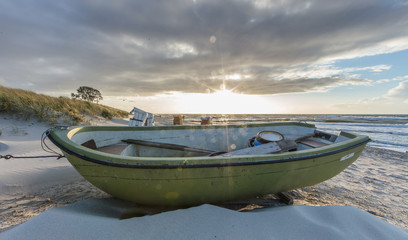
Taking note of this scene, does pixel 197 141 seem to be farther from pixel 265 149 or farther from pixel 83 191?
pixel 83 191

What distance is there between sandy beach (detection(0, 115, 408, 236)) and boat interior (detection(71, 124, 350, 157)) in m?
1.00

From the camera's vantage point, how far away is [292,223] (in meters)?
2.30

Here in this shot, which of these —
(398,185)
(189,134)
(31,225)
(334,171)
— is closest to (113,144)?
(189,134)

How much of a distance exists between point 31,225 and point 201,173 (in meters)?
2.08

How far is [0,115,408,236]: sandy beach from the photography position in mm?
2800

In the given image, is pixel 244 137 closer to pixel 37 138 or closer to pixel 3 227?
pixel 3 227

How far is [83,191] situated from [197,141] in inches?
113

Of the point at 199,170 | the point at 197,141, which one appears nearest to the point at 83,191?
the point at 199,170

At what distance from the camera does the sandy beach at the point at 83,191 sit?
2.80 m

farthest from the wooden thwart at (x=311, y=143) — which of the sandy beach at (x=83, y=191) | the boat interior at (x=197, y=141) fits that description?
the sandy beach at (x=83, y=191)

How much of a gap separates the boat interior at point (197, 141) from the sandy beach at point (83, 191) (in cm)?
100

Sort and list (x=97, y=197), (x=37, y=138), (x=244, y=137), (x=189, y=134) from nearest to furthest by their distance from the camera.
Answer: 1. (x=97, y=197)
2. (x=189, y=134)
3. (x=244, y=137)
4. (x=37, y=138)

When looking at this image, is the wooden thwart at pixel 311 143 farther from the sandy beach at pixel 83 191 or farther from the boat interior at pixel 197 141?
the sandy beach at pixel 83 191

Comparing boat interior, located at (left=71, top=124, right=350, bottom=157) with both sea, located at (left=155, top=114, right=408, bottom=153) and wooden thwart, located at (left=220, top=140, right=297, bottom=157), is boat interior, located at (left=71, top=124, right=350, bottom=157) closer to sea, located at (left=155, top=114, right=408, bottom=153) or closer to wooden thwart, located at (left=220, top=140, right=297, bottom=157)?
wooden thwart, located at (left=220, top=140, right=297, bottom=157)
